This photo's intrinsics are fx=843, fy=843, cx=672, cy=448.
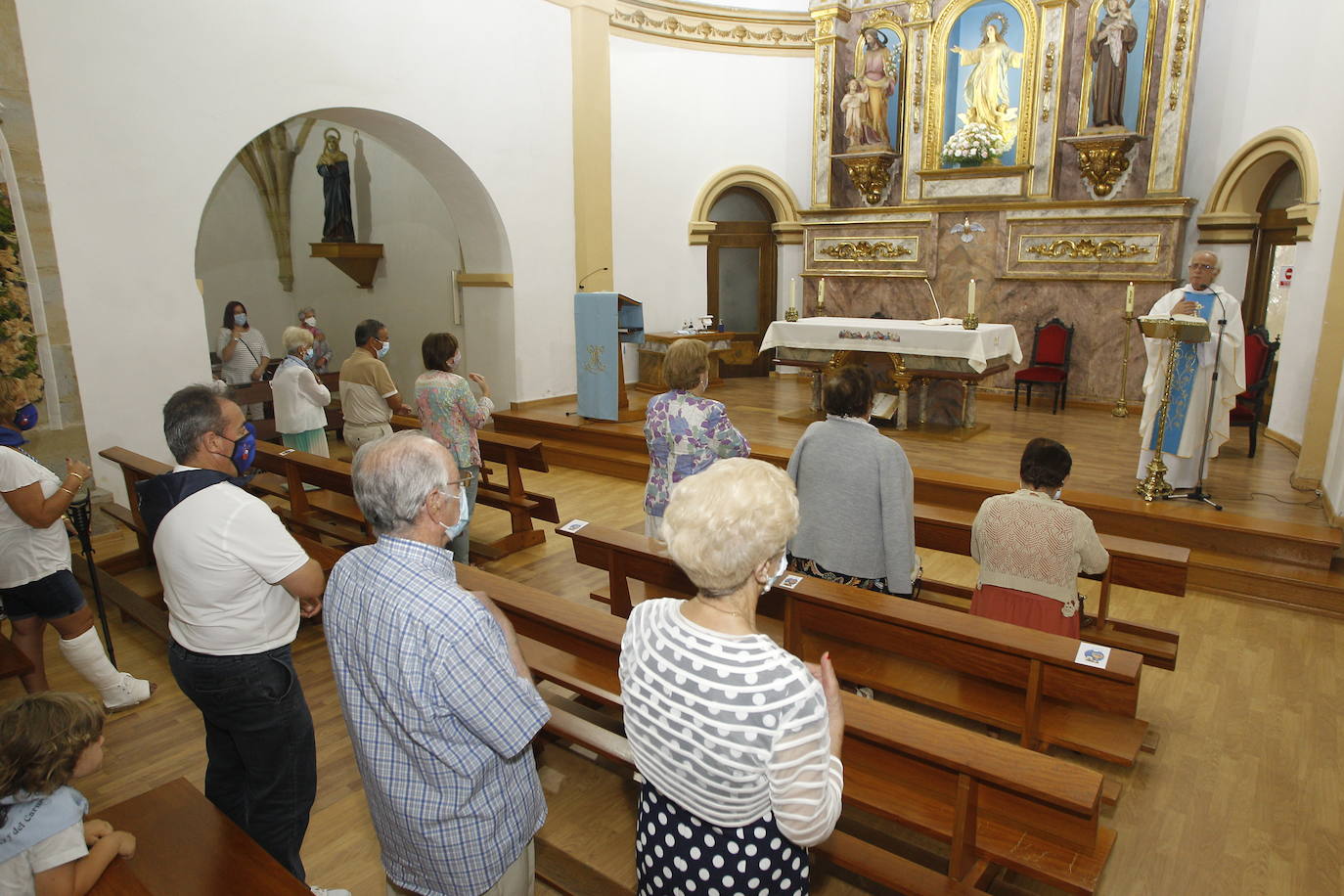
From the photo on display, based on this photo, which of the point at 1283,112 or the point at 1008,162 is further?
the point at 1008,162

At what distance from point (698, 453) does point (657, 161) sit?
7.30 m

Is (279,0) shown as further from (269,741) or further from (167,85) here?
(269,741)

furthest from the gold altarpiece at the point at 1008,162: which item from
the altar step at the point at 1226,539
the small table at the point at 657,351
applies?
the altar step at the point at 1226,539

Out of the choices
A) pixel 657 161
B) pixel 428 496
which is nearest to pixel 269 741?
pixel 428 496

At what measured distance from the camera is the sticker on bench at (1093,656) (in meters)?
2.34

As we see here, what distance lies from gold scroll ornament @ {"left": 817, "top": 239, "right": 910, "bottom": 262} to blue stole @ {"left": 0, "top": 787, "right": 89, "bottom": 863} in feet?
31.5

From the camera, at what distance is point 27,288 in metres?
5.16

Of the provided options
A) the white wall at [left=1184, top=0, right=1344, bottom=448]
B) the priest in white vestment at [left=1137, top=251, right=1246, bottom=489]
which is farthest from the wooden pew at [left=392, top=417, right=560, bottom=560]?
the white wall at [left=1184, top=0, right=1344, bottom=448]

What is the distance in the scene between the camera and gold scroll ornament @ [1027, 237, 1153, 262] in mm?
8562

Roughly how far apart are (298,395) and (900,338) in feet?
16.1

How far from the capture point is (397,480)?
1621 mm

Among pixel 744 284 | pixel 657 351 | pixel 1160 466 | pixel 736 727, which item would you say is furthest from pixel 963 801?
pixel 744 284

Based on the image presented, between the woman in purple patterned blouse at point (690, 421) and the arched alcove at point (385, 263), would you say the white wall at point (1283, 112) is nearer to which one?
the woman in purple patterned blouse at point (690, 421)

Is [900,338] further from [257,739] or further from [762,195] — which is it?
[257,739]
